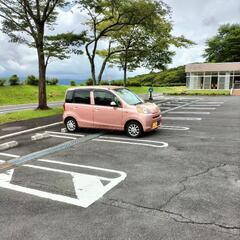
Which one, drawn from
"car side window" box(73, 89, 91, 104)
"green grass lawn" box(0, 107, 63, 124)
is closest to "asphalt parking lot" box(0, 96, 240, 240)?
"car side window" box(73, 89, 91, 104)

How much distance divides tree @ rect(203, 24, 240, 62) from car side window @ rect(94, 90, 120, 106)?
58889 mm

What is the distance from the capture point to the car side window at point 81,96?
37.0 ft

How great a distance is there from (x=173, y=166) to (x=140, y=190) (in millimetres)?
1666

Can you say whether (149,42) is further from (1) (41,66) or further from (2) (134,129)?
(2) (134,129)

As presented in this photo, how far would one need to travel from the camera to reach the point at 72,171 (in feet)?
21.8

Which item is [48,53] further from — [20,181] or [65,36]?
[20,181]

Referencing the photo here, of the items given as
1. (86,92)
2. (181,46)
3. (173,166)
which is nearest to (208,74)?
(181,46)

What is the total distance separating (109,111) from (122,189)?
550 cm

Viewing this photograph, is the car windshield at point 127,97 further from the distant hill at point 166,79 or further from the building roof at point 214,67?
the distant hill at point 166,79

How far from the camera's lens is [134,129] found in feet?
33.7

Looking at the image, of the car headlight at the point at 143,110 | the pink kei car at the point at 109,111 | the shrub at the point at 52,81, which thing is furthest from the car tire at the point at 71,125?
the shrub at the point at 52,81

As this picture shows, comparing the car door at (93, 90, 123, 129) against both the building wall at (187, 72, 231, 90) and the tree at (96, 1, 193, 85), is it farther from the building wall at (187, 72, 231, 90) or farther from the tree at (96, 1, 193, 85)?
the building wall at (187, 72, 231, 90)

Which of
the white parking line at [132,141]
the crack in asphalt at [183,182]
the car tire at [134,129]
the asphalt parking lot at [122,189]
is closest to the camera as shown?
the asphalt parking lot at [122,189]

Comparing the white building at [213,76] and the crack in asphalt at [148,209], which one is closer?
the crack in asphalt at [148,209]
